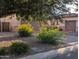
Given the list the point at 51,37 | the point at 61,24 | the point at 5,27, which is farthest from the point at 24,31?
the point at 5,27

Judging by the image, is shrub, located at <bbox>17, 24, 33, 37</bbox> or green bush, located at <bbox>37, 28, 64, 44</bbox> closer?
green bush, located at <bbox>37, 28, 64, 44</bbox>

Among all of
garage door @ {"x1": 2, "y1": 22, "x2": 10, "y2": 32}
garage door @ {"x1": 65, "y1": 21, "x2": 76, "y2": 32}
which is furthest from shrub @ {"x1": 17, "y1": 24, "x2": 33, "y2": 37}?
garage door @ {"x1": 2, "y1": 22, "x2": 10, "y2": 32}

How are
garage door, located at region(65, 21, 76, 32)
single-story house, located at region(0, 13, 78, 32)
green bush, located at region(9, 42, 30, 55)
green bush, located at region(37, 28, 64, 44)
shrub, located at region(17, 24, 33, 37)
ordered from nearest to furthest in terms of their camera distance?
1. green bush, located at region(9, 42, 30, 55)
2. green bush, located at region(37, 28, 64, 44)
3. shrub, located at region(17, 24, 33, 37)
4. single-story house, located at region(0, 13, 78, 32)
5. garage door, located at region(65, 21, 76, 32)

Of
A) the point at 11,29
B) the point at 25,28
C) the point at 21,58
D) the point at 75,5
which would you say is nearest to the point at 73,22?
the point at 11,29

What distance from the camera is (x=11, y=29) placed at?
39438 millimetres

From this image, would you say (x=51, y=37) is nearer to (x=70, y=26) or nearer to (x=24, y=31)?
(x=24, y=31)

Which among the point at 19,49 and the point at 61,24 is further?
the point at 61,24

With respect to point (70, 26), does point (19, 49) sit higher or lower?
lower

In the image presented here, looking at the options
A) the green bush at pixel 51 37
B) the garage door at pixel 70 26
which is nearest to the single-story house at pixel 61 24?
the garage door at pixel 70 26

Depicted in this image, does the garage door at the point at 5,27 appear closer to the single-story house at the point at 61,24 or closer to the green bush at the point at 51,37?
the single-story house at the point at 61,24

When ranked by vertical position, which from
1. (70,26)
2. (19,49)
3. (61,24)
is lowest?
(19,49)

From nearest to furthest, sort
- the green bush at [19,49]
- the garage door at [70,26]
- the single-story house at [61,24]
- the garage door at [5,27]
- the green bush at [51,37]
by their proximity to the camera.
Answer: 1. the green bush at [19,49]
2. the green bush at [51,37]
3. the single-story house at [61,24]
4. the garage door at [70,26]
5. the garage door at [5,27]

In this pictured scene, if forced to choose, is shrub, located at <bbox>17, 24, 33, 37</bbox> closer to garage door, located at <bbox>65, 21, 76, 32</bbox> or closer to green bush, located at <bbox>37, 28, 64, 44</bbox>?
green bush, located at <bbox>37, 28, 64, 44</bbox>

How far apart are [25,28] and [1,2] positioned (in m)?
14.8
